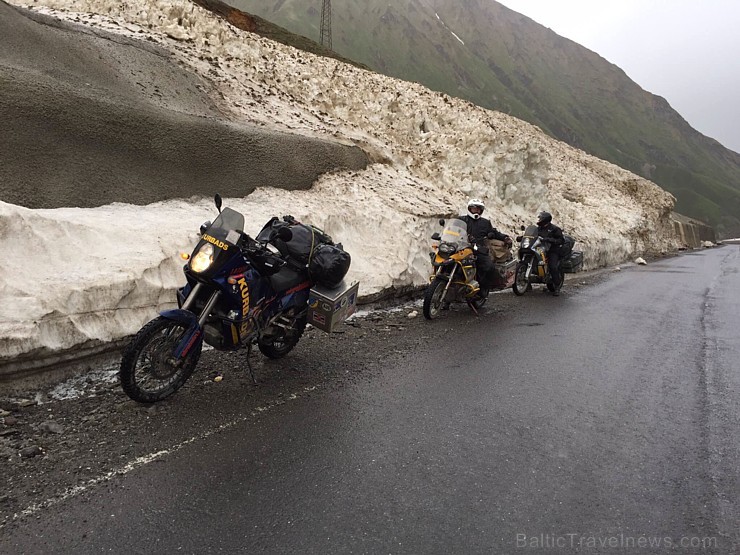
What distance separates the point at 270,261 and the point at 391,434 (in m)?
1.92

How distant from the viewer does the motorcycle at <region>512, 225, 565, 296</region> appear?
11.8m

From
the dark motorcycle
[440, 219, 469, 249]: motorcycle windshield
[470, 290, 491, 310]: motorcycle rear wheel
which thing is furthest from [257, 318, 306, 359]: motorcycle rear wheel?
the dark motorcycle

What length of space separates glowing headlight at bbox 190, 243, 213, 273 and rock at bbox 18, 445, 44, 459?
1.70 metres

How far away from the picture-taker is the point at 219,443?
12.2 feet

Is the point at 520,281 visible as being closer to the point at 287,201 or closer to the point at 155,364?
the point at 287,201

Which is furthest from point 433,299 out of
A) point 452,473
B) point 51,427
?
point 51,427

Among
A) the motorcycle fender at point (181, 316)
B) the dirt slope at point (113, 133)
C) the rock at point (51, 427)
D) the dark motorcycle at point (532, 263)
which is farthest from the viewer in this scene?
the dark motorcycle at point (532, 263)

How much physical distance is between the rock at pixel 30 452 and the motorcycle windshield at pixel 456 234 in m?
6.76

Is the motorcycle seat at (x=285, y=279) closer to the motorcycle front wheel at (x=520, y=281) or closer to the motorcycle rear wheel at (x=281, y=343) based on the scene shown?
the motorcycle rear wheel at (x=281, y=343)

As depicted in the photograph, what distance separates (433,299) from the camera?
332 inches

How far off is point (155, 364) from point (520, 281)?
9304 mm

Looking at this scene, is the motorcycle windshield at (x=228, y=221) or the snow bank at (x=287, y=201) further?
the snow bank at (x=287, y=201)

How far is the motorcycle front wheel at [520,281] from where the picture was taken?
38.0 feet

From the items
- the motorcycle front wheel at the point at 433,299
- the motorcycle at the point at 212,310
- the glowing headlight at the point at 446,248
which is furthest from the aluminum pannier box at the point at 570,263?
the motorcycle at the point at 212,310
